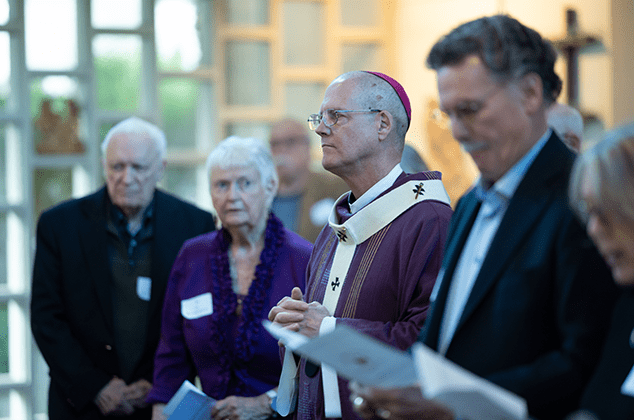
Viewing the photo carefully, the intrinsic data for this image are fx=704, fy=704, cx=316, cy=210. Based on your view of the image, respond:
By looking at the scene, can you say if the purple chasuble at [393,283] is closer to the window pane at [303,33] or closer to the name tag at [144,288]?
the name tag at [144,288]

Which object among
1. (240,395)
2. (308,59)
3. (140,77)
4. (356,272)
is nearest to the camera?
(356,272)

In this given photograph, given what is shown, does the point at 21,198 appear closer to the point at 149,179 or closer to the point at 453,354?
Answer: the point at 149,179

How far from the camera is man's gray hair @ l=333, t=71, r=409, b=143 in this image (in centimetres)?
210

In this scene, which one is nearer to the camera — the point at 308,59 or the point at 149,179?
the point at 149,179

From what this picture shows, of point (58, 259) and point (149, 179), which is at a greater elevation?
point (149, 179)

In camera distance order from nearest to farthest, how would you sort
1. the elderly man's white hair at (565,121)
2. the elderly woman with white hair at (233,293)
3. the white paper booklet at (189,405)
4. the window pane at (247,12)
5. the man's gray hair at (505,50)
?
the man's gray hair at (505,50)
the white paper booklet at (189,405)
the elderly woman with white hair at (233,293)
the elderly man's white hair at (565,121)
the window pane at (247,12)

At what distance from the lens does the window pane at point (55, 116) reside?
511cm

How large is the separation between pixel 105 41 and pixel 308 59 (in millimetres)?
1642

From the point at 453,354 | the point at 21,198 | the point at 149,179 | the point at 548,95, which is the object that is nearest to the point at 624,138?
the point at 548,95

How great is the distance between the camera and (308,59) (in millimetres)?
5938

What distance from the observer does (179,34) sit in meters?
5.59

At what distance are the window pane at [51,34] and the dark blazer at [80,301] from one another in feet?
7.70

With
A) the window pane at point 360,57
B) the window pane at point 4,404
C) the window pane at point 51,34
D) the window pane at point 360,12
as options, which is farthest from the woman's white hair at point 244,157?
the window pane at point 360,12

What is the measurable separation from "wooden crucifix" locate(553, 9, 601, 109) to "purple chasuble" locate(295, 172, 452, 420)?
242 centimetres
